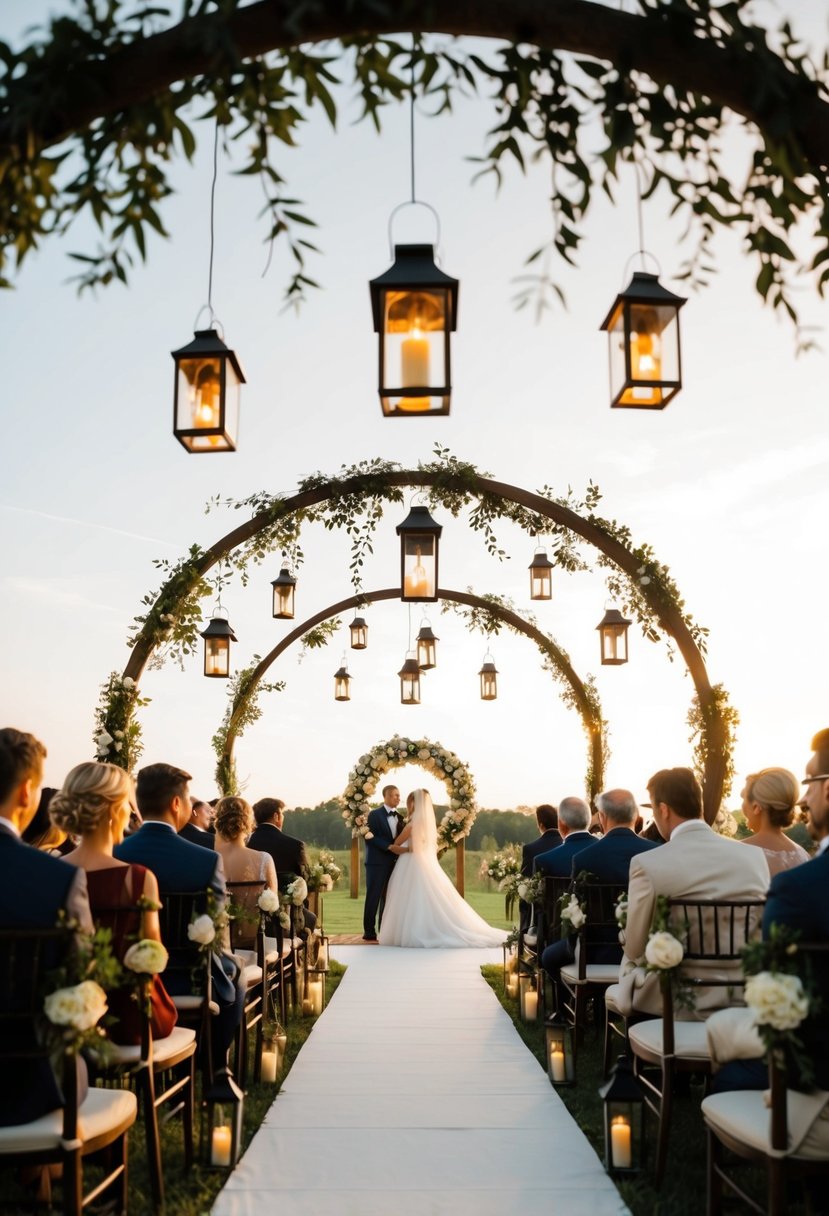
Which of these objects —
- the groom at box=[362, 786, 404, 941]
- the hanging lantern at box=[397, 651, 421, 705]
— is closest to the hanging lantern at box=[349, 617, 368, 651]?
the hanging lantern at box=[397, 651, 421, 705]

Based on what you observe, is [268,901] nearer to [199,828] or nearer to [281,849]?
[199,828]

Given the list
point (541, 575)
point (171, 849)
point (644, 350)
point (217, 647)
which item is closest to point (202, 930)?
point (171, 849)

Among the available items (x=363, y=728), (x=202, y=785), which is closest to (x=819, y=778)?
(x=202, y=785)

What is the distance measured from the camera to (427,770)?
17219 millimetres

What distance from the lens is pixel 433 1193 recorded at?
13.8 feet

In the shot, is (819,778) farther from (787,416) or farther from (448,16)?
(787,416)

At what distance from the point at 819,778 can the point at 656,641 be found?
661 centimetres

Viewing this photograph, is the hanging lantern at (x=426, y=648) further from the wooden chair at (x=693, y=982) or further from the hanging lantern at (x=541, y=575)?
the wooden chair at (x=693, y=982)

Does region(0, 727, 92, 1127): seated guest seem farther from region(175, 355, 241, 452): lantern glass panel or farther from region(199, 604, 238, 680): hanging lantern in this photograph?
region(199, 604, 238, 680): hanging lantern

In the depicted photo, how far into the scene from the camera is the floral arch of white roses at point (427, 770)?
653 inches

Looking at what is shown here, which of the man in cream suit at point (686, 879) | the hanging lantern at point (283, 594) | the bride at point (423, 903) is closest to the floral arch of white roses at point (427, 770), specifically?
the bride at point (423, 903)

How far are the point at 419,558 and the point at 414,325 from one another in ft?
14.4

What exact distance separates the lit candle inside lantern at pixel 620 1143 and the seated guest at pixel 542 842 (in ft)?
15.7

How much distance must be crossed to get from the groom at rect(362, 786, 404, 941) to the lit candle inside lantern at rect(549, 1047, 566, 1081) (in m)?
8.46
